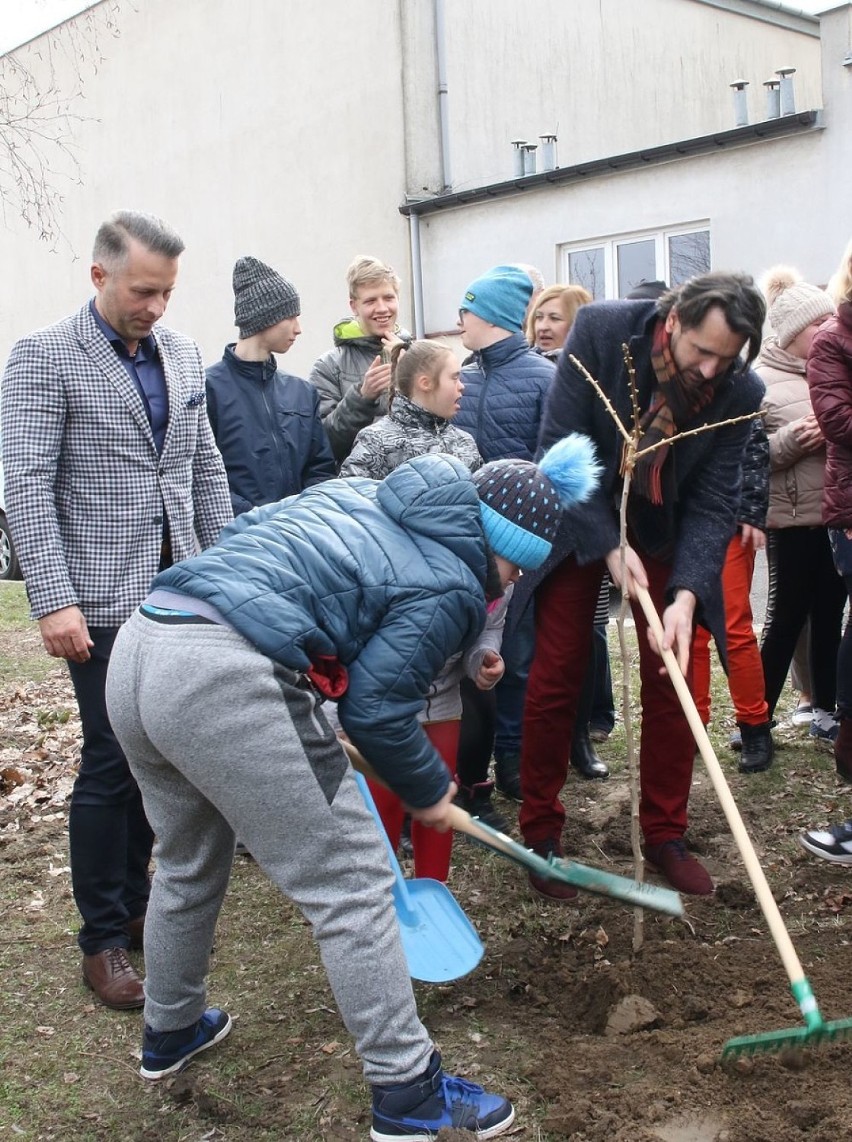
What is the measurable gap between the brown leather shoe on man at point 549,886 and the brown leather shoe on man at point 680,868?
0.32 meters

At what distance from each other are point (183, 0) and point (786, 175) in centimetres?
984

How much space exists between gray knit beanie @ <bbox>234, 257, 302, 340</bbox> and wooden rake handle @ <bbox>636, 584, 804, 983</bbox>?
6.00ft

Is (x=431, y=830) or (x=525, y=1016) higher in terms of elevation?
(x=431, y=830)

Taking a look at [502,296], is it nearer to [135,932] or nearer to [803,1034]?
[135,932]

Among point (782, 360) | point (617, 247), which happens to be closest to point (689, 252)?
point (617, 247)

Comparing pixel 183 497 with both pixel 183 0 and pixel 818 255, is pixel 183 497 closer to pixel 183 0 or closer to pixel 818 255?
pixel 818 255

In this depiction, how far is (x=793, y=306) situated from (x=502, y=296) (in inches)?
51.0

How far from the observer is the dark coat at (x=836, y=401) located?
168 inches

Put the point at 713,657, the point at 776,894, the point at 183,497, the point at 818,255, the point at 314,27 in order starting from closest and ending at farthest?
1. the point at 183,497
2. the point at 776,894
3. the point at 713,657
4. the point at 818,255
5. the point at 314,27

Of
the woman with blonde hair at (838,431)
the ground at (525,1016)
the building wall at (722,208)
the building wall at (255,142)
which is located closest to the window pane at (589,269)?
the building wall at (722,208)

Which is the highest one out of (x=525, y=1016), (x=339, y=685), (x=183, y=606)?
(x=183, y=606)

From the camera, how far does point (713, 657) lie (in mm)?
6781

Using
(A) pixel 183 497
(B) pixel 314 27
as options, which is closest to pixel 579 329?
(A) pixel 183 497

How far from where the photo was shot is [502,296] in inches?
179
